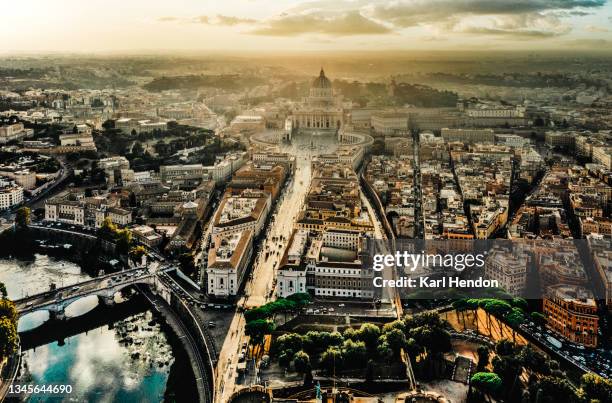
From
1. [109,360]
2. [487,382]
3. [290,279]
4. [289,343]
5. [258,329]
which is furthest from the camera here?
[290,279]

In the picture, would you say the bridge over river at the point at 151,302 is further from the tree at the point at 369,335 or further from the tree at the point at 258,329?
the tree at the point at 369,335

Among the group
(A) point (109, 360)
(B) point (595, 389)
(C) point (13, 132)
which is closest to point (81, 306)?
(A) point (109, 360)

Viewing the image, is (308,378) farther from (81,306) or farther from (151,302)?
(81,306)

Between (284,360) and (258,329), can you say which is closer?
(284,360)

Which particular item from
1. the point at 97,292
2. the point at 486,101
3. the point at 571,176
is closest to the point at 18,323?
the point at 97,292

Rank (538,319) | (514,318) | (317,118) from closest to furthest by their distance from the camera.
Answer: (514,318) < (538,319) < (317,118)

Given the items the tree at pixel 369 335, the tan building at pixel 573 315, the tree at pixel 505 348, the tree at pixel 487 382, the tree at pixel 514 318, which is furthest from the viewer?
the tree at pixel 514 318

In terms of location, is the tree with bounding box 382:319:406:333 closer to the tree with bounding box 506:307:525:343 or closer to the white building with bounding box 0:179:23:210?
the tree with bounding box 506:307:525:343

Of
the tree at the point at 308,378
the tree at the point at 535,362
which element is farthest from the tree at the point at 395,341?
the tree at the point at 535,362
